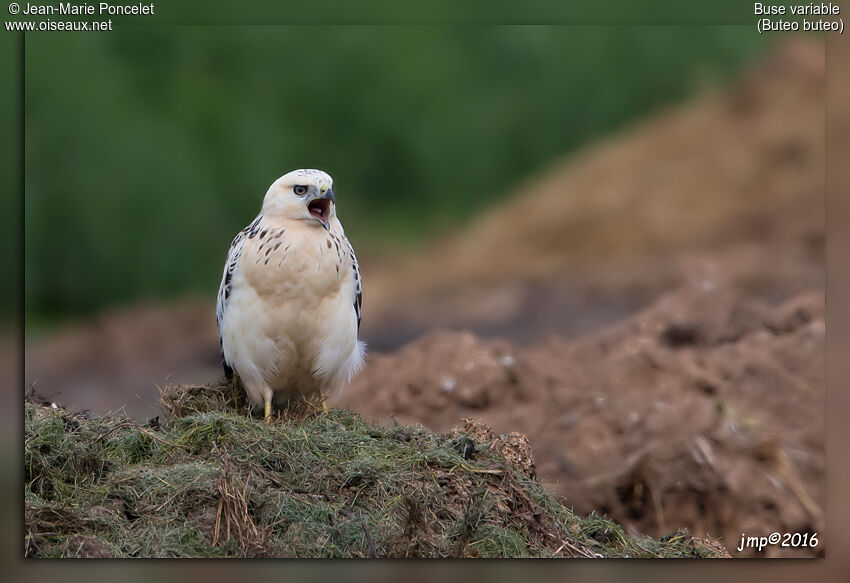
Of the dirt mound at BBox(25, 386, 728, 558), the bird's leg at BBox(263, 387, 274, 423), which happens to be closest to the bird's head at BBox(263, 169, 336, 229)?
the bird's leg at BBox(263, 387, 274, 423)

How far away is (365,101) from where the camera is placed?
1759cm

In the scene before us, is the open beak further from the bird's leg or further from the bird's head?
the bird's leg

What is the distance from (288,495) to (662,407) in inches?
156

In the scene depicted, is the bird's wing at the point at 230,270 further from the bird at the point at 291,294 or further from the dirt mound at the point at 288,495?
the dirt mound at the point at 288,495

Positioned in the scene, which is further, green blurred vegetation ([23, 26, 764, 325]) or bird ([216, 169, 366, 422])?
green blurred vegetation ([23, 26, 764, 325])

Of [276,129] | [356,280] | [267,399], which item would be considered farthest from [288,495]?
[276,129]

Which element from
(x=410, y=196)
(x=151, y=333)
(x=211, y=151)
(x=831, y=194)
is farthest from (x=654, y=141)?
(x=831, y=194)

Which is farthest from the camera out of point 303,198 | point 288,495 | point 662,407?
point 662,407

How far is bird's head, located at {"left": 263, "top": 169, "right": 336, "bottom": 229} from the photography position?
666cm

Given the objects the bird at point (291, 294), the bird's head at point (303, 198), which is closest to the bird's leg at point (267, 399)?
the bird at point (291, 294)

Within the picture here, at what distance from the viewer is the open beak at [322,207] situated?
6.68 metres

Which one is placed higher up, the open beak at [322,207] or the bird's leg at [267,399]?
the open beak at [322,207]

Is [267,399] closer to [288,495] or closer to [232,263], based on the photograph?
[232,263]

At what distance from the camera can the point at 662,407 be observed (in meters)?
8.83
